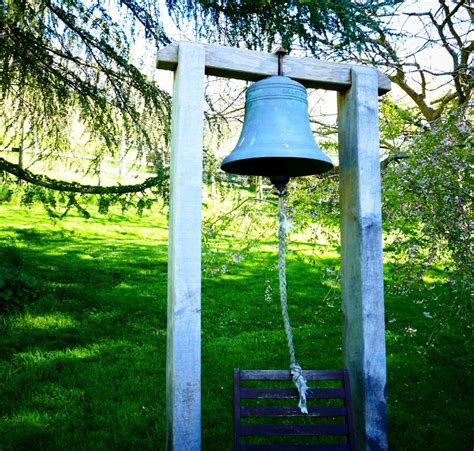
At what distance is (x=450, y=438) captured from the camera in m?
3.08

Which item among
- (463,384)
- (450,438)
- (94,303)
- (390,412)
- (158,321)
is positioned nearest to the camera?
(450,438)

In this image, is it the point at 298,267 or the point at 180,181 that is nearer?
the point at 180,181

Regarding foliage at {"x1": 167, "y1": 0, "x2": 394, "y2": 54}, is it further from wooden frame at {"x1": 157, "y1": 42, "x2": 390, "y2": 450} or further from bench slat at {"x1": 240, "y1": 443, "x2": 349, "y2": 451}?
bench slat at {"x1": 240, "y1": 443, "x2": 349, "y2": 451}

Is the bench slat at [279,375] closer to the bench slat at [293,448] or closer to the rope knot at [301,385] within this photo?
the rope knot at [301,385]

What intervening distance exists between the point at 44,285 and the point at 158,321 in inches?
72.5

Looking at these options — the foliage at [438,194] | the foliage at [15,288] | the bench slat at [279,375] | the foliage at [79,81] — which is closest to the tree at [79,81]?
the foliage at [79,81]

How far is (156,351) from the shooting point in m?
4.46

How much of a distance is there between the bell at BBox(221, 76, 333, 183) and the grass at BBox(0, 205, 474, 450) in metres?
1.88

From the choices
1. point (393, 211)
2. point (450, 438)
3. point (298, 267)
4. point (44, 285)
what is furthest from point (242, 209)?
point (298, 267)

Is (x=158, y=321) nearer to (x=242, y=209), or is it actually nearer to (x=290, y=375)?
(x=242, y=209)

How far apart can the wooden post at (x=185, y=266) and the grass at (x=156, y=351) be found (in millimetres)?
1157

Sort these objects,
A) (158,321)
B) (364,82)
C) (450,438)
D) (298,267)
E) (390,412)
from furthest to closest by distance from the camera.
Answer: (298,267) < (158,321) < (390,412) < (450,438) < (364,82)

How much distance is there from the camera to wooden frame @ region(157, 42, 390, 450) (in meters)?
1.95

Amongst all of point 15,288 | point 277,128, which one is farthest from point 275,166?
point 15,288
